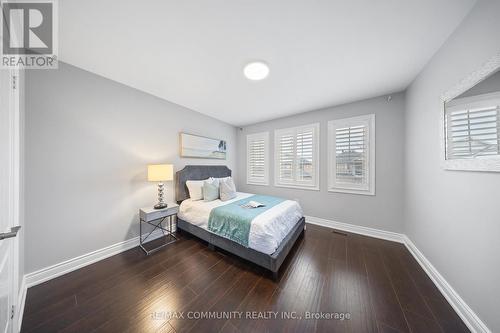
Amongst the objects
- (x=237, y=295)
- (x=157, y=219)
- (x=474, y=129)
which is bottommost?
(x=237, y=295)

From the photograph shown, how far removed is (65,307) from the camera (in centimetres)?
139

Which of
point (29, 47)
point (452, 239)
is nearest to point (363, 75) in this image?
point (452, 239)

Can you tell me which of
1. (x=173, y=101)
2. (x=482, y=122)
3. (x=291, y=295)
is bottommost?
(x=291, y=295)

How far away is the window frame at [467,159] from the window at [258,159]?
2922mm

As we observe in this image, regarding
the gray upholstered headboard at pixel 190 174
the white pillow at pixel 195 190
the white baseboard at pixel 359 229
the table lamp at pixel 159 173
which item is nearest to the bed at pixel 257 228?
the gray upholstered headboard at pixel 190 174

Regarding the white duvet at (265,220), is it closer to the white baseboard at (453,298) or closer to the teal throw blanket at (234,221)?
the teal throw blanket at (234,221)

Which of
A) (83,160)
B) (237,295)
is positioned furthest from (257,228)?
(83,160)

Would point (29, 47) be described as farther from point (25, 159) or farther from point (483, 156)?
point (483, 156)

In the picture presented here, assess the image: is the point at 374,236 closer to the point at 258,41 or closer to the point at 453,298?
the point at 453,298

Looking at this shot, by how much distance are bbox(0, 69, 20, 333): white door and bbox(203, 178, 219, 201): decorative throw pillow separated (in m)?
1.97

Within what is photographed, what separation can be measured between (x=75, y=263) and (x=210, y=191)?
1.89 metres

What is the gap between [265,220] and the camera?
1.93 meters

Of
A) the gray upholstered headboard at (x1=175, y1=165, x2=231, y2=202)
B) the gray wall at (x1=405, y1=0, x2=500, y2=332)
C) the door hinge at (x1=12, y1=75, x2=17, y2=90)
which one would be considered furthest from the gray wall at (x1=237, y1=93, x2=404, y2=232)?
the door hinge at (x1=12, y1=75, x2=17, y2=90)

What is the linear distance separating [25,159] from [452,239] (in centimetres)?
447
